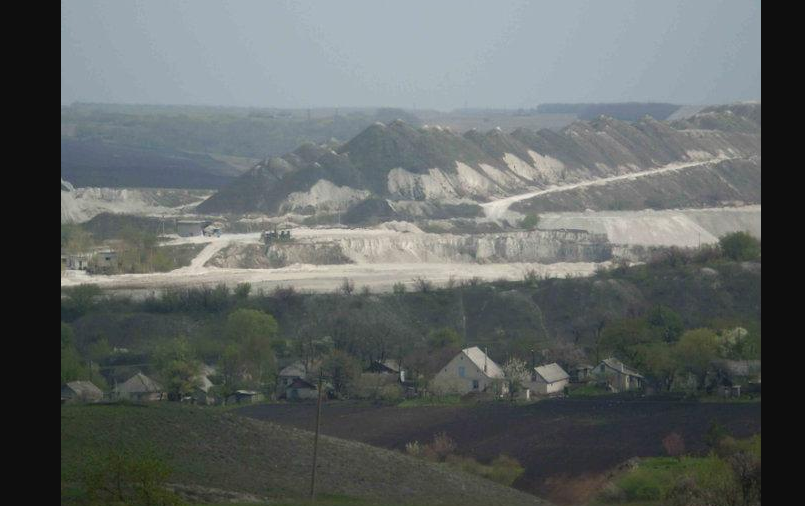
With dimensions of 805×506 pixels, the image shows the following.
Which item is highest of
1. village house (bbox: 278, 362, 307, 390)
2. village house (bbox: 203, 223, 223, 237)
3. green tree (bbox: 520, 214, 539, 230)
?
green tree (bbox: 520, 214, 539, 230)

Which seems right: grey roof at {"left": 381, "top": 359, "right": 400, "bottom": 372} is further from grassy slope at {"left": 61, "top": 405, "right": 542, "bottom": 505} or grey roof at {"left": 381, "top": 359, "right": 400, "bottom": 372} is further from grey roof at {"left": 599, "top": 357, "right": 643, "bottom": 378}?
grassy slope at {"left": 61, "top": 405, "right": 542, "bottom": 505}

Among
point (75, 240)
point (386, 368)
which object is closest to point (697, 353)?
point (386, 368)

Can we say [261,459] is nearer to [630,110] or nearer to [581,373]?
[581,373]

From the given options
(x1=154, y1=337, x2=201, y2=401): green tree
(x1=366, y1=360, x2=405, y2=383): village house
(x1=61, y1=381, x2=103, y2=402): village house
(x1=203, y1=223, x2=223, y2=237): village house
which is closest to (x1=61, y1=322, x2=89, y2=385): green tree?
(x1=61, y1=381, x2=103, y2=402): village house

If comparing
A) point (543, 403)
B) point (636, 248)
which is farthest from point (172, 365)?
point (636, 248)

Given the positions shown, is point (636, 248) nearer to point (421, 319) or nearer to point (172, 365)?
point (421, 319)

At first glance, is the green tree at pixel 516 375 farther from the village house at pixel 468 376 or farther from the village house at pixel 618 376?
the village house at pixel 618 376

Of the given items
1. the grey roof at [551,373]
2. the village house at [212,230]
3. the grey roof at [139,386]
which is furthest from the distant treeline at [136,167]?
the grey roof at [551,373]
